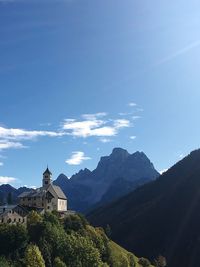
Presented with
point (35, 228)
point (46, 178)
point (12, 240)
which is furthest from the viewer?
point (46, 178)

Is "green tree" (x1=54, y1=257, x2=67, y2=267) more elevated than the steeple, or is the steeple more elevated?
the steeple

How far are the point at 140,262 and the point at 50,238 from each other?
61533 millimetres

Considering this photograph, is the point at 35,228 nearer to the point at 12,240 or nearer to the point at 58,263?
the point at 12,240

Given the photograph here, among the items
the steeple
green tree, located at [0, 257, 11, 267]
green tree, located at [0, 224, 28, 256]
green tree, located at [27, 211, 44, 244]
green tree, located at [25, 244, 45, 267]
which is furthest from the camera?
the steeple

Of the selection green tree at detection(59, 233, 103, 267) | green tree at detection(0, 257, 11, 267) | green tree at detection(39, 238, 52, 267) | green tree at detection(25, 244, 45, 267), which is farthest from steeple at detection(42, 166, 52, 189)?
green tree at detection(0, 257, 11, 267)

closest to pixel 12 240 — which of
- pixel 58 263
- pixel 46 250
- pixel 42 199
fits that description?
pixel 46 250

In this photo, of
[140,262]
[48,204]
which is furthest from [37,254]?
[140,262]

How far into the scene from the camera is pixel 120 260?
138500 millimetres

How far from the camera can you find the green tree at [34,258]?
9940cm

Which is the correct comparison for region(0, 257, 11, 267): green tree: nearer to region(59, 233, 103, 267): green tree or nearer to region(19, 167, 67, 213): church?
region(59, 233, 103, 267): green tree

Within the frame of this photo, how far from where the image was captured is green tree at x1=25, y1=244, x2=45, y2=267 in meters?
99.4

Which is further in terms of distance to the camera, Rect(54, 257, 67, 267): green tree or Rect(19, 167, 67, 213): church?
Rect(19, 167, 67, 213): church

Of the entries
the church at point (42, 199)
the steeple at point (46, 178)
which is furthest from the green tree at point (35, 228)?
the steeple at point (46, 178)

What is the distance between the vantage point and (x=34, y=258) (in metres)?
100
